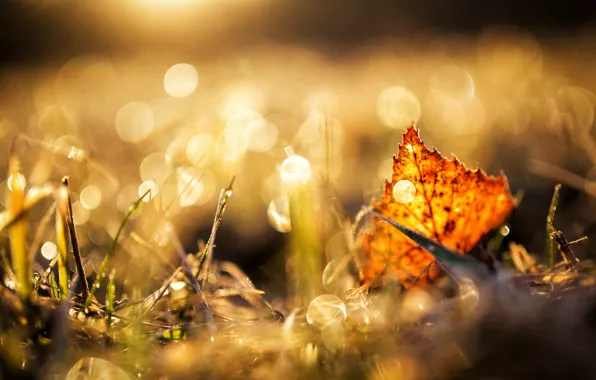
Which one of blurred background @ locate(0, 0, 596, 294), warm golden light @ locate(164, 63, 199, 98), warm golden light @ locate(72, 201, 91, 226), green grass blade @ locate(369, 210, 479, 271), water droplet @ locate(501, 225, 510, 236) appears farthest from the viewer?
warm golden light @ locate(164, 63, 199, 98)

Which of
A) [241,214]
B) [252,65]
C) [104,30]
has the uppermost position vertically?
[104,30]

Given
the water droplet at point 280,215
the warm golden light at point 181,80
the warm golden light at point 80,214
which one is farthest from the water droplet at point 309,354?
the warm golden light at point 181,80

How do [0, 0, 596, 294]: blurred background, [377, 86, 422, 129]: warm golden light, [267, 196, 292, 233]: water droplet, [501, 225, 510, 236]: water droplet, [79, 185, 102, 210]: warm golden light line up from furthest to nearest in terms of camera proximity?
[377, 86, 422, 129]: warm golden light < [79, 185, 102, 210]: warm golden light < [0, 0, 596, 294]: blurred background < [267, 196, 292, 233]: water droplet < [501, 225, 510, 236]: water droplet

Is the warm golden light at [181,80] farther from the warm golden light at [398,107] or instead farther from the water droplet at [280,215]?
the water droplet at [280,215]

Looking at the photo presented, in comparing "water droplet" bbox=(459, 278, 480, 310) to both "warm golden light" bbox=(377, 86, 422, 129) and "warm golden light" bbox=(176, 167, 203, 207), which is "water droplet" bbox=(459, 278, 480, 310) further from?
"warm golden light" bbox=(377, 86, 422, 129)

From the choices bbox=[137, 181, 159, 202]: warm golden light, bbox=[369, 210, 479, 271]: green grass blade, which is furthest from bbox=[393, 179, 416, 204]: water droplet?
bbox=[137, 181, 159, 202]: warm golden light

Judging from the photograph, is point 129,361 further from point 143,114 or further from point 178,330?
point 143,114

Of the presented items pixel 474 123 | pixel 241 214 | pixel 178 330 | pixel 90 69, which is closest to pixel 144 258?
pixel 178 330
